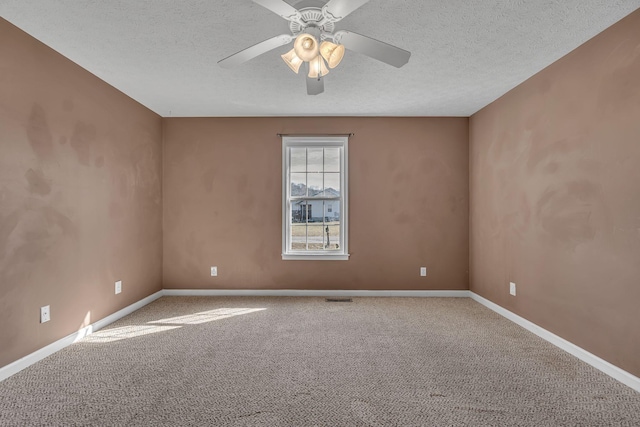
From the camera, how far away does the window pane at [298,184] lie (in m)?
4.25

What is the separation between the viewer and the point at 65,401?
6.00 ft

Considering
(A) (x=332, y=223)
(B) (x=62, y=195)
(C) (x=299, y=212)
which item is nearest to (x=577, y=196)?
(A) (x=332, y=223)

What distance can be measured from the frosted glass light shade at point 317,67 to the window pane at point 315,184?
2280 mm

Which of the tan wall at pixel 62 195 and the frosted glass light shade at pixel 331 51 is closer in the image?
the frosted glass light shade at pixel 331 51

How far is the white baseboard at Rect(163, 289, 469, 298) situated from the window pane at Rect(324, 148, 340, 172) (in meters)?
1.67

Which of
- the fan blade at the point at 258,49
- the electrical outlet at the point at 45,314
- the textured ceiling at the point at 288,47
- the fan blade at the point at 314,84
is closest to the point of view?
the fan blade at the point at 258,49

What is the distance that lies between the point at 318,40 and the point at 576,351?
2.97 meters

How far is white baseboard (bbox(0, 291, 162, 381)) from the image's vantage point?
2.12 meters

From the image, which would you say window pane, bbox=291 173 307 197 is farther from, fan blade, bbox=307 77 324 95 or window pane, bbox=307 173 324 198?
fan blade, bbox=307 77 324 95

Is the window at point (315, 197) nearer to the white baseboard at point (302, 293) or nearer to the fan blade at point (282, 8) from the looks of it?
the white baseboard at point (302, 293)

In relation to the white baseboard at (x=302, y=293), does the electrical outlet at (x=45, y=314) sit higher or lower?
higher

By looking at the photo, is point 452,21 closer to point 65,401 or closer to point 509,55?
point 509,55

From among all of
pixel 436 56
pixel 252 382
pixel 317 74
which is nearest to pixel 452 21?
pixel 436 56

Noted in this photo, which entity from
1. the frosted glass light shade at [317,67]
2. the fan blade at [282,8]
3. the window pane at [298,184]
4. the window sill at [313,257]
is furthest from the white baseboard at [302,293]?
the fan blade at [282,8]
